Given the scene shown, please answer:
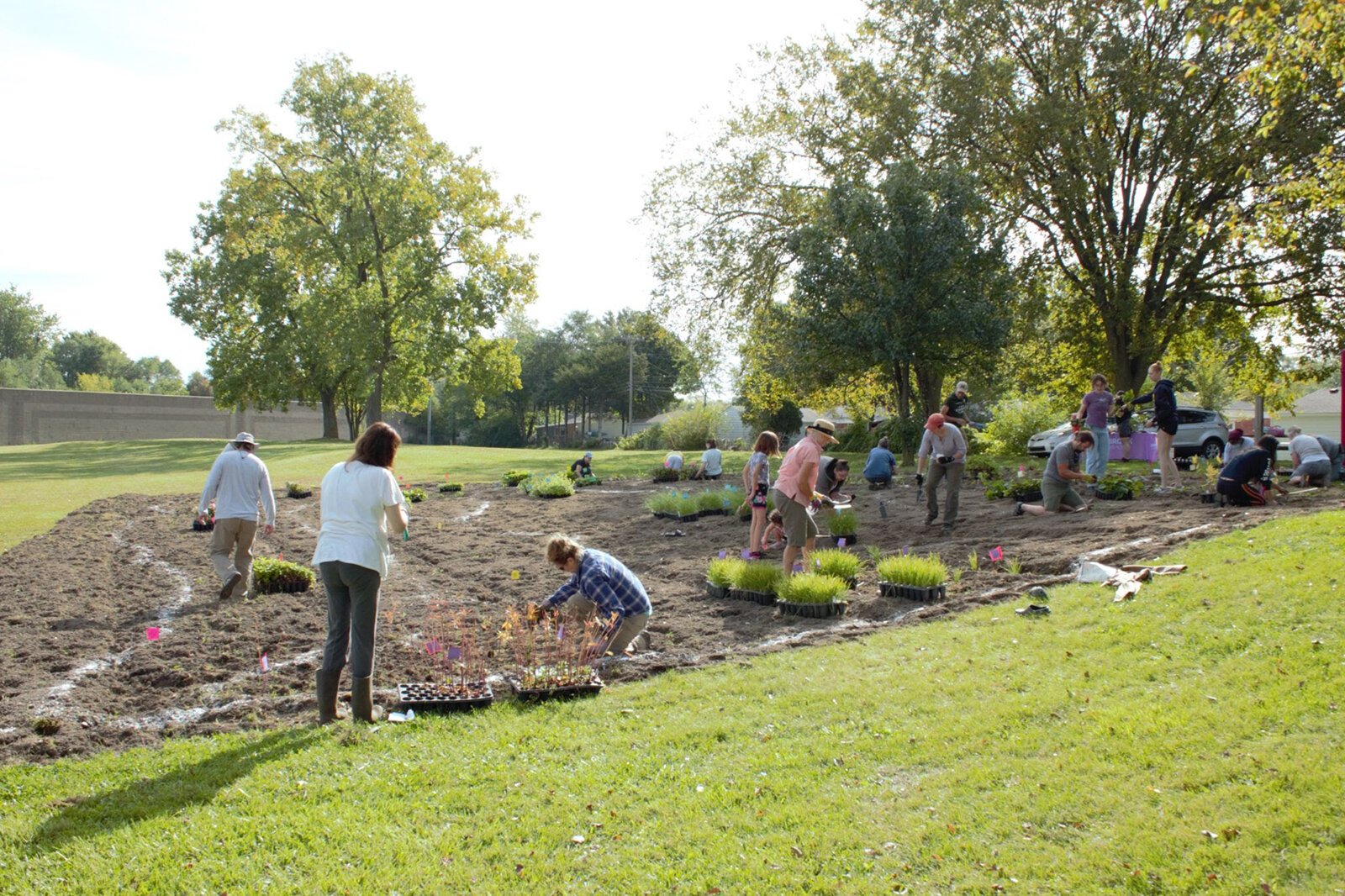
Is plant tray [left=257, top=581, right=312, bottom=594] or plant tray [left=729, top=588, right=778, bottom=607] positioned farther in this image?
plant tray [left=257, top=581, right=312, bottom=594]

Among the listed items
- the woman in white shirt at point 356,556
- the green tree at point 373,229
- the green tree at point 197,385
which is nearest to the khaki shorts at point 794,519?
the woman in white shirt at point 356,556

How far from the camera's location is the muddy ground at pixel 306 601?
257 inches

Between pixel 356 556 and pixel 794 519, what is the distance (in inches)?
205

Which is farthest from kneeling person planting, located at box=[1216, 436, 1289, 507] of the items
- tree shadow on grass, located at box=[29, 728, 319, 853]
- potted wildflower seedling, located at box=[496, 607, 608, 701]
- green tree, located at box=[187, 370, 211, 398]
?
green tree, located at box=[187, 370, 211, 398]

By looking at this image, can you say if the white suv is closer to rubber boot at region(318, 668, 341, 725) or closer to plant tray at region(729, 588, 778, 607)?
plant tray at region(729, 588, 778, 607)

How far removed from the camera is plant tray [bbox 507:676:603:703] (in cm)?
635

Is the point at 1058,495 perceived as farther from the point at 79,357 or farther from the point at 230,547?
the point at 79,357

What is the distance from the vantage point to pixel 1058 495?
525 inches

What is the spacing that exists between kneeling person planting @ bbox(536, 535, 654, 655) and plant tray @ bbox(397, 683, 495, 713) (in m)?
1.33

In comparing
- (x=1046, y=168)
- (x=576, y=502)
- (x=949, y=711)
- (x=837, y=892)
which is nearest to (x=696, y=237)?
(x=1046, y=168)

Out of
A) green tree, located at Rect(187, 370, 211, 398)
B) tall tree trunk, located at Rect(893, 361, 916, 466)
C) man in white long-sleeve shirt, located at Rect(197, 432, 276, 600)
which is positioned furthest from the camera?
green tree, located at Rect(187, 370, 211, 398)

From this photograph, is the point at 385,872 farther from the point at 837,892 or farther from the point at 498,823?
the point at 837,892

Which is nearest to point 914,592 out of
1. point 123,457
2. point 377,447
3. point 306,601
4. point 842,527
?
point 842,527

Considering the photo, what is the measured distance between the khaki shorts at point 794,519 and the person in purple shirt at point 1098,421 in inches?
300
